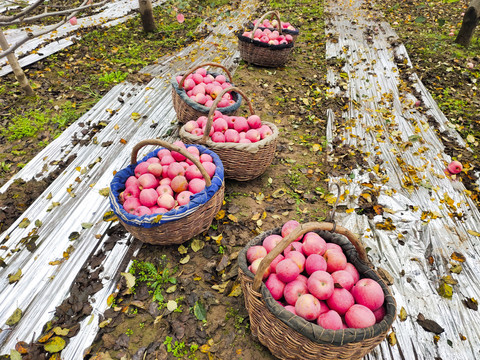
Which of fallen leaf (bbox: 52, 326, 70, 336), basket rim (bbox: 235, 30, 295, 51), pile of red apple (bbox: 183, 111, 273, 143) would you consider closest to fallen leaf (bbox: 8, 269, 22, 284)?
fallen leaf (bbox: 52, 326, 70, 336)

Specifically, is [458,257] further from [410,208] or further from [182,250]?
[182,250]

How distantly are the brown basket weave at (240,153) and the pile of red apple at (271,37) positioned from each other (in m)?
3.37

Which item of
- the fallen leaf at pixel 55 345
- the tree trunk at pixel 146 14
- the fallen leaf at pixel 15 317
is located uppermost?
the tree trunk at pixel 146 14

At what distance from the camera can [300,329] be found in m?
1.61

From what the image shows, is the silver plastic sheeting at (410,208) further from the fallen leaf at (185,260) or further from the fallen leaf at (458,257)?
the fallen leaf at (185,260)

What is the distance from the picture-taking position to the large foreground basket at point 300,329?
1.58m

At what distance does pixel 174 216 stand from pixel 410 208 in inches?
110

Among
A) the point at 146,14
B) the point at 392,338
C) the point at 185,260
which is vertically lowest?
the point at 392,338

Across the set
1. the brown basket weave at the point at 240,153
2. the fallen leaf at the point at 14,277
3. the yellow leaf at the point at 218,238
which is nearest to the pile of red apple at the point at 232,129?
the brown basket weave at the point at 240,153

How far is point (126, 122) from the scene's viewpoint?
4383mm

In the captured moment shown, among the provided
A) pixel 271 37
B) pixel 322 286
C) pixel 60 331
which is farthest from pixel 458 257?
pixel 271 37

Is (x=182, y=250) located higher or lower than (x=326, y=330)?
lower

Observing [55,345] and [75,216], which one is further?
[75,216]

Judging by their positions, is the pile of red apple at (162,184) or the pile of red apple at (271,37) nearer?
the pile of red apple at (162,184)
